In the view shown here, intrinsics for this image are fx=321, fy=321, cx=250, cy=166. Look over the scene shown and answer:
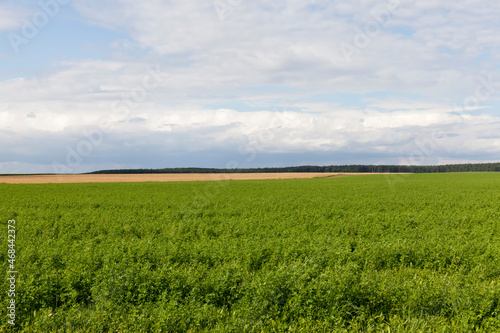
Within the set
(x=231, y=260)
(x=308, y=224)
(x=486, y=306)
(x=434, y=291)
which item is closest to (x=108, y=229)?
(x=231, y=260)

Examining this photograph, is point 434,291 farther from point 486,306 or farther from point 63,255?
point 63,255

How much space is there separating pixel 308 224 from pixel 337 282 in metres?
8.46

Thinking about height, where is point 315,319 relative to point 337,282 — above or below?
below

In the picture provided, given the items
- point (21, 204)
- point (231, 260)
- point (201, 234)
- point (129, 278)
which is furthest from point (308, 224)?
point (21, 204)

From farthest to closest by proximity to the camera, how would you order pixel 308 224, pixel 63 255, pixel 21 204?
1. pixel 21 204
2. pixel 308 224
3. pixel 63 255

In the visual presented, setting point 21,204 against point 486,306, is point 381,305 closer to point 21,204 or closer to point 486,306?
point 486,306

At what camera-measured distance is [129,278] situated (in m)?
7.49

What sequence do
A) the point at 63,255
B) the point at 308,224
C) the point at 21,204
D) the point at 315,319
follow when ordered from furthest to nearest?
the point at 21,204, the point at 308,224, the point at 63,255, the point at 315,319

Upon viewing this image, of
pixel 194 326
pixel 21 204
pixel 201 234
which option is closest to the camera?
pixel 194 326

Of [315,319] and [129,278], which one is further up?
[129,278]

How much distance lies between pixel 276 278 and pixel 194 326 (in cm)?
203

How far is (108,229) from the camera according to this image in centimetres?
1477

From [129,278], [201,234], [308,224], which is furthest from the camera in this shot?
[308,224]

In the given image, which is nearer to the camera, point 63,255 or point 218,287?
point 218,287
